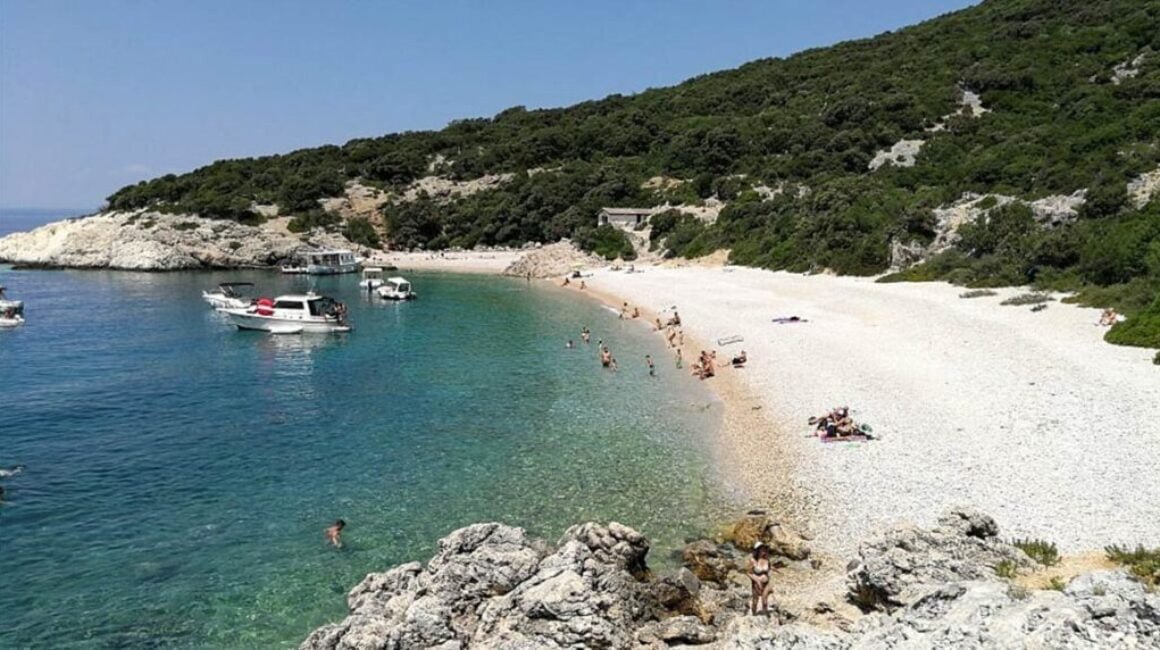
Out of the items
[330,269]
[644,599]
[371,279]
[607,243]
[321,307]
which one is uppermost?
[607,243]

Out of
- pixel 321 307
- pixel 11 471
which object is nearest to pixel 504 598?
pixel 11 471

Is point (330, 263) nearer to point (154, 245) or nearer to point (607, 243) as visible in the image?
point (154, 245)

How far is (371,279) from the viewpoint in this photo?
66562mm

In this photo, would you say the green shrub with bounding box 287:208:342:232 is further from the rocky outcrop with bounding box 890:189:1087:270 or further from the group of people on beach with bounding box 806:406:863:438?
the group of people on beach with bounding box 806:406:863:438

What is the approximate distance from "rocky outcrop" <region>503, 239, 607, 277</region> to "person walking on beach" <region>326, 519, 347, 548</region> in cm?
5593

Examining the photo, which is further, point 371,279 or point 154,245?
point 154,245

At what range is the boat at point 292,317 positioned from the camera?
140 feet

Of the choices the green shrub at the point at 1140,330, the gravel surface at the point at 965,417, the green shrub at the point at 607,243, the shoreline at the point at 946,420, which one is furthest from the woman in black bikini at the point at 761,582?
the green shrub at the point at 607,243

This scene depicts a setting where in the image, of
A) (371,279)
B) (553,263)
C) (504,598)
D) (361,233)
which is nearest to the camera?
(504,598)

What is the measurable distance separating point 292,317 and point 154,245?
4956 cm

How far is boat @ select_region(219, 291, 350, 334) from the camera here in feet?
140

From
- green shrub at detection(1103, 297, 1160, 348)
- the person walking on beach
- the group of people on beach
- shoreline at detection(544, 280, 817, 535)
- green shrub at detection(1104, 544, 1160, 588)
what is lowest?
the person walking on beach

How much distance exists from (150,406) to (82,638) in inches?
649

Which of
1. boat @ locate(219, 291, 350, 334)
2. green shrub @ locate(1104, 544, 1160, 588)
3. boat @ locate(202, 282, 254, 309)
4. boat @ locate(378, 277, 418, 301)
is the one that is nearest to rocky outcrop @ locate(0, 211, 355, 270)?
boat @ locate(202, 282, 254, 309)
